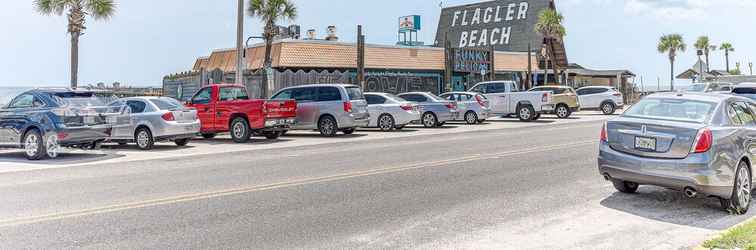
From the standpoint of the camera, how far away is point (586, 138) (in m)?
17.9

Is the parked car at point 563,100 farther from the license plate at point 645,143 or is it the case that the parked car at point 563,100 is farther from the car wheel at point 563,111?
the license plate at point 645,143

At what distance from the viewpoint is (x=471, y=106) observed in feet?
90.0

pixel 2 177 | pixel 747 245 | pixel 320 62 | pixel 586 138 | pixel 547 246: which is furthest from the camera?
pixel 320 62

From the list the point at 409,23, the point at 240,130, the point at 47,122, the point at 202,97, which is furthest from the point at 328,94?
the point at 409,23

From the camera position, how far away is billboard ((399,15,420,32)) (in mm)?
49031

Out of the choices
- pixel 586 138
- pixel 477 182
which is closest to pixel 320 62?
pixel 586 138

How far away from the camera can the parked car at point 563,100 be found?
3209 centimetres

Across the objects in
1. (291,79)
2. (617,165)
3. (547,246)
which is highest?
(291,79)

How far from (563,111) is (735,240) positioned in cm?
2736

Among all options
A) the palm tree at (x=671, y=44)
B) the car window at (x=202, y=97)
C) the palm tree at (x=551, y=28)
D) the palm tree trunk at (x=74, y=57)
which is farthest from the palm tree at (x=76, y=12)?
the palm tree at (x=671, y=44)

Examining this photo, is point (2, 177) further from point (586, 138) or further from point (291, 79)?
point (291, 79)

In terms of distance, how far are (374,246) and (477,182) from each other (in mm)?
4065

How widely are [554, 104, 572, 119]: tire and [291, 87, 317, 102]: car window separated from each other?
53.6 ft

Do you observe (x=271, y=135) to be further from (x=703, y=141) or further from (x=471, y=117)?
(x=703, y=141)
